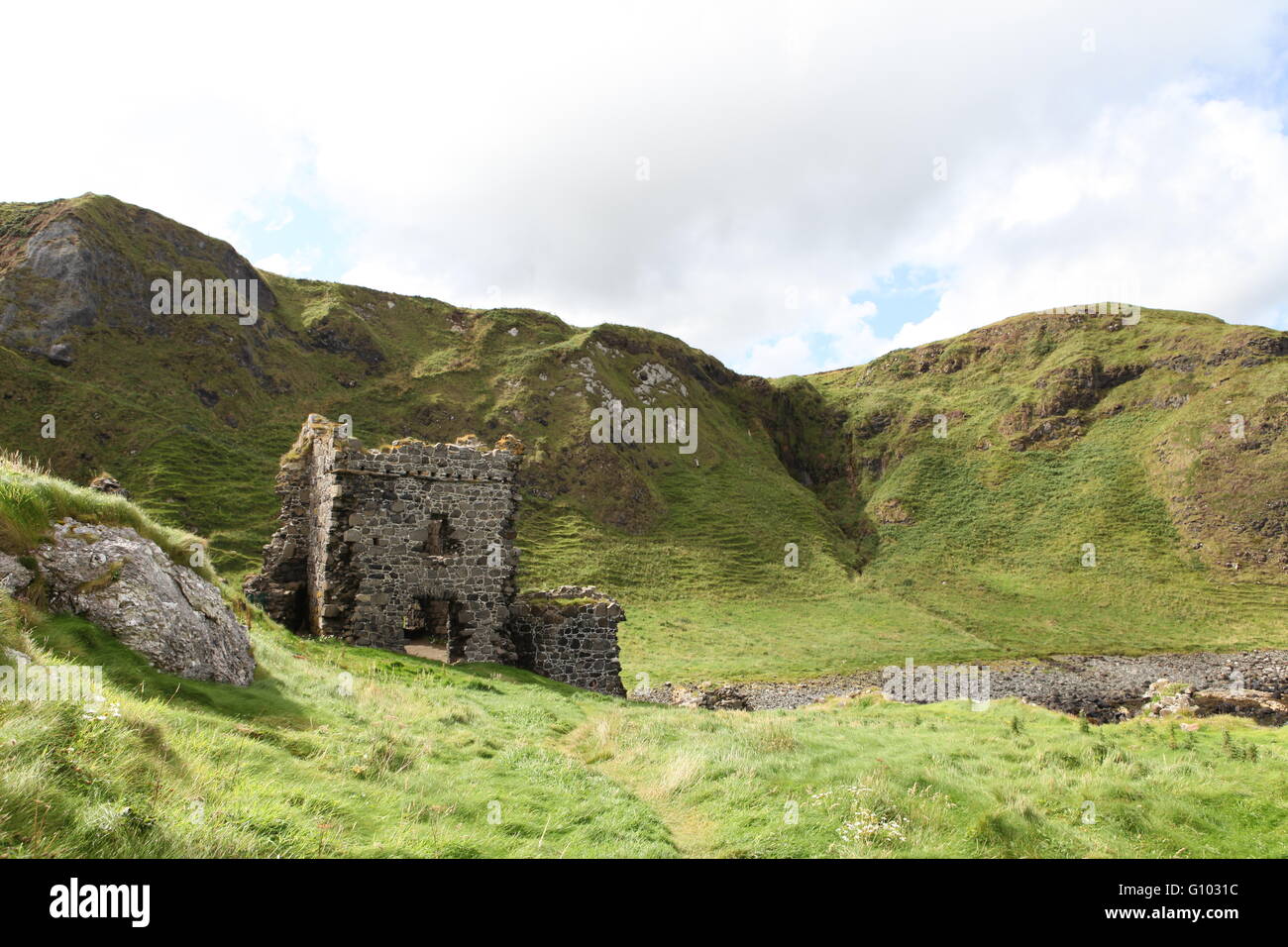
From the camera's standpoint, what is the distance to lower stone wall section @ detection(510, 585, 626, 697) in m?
23.2

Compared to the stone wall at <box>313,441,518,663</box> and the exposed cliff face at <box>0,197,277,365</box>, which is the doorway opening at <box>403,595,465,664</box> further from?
the exposed cliff face at <box>0,197,277,365</box>

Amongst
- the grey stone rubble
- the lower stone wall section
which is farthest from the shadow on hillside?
the grey stone rubble

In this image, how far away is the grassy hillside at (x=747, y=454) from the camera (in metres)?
56.7

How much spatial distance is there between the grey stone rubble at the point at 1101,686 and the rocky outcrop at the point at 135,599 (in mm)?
22327

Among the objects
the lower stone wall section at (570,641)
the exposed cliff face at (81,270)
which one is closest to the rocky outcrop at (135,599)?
the lower stone wall section at (570,641)

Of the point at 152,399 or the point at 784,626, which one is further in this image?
the point at 152,399

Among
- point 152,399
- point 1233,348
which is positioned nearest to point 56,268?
point 152,399

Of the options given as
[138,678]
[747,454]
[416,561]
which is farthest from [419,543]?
[747,454]

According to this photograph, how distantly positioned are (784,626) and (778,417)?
6975 centimetres

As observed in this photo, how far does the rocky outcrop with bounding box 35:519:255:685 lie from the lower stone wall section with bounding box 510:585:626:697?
12250mm

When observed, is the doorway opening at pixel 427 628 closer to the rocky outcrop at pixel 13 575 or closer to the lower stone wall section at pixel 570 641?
the lower stone wall section at pixel 570 641
